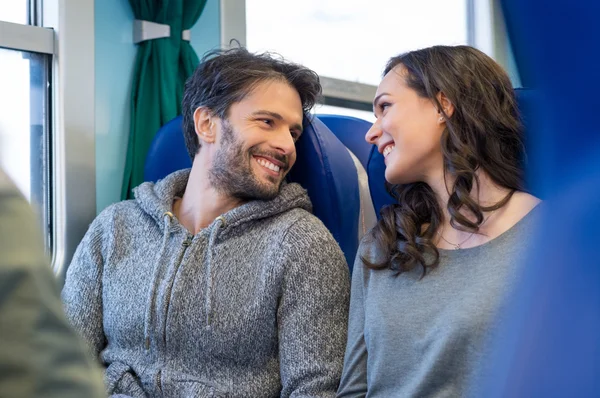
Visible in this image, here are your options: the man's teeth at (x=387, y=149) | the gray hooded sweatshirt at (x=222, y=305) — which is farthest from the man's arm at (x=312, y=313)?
the man's teeth at (x=387, y=149)

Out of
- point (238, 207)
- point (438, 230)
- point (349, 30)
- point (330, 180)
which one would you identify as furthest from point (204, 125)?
point (349, 30)

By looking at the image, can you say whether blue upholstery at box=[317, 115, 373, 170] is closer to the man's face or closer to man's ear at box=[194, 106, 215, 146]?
the man's face

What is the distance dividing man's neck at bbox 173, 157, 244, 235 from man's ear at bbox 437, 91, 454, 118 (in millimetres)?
596

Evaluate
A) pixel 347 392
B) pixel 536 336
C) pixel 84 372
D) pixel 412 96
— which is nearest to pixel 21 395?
pixel 84 372

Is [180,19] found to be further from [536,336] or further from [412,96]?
[536,336]

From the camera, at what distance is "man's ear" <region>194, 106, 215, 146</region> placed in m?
1.97

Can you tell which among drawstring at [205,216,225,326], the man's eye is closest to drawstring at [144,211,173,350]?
drawstring at [205,216,225,326]

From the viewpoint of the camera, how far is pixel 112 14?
87.0 inches

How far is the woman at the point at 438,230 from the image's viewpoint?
53.6 inches

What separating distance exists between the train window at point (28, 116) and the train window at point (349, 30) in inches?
33.8

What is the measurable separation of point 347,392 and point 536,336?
3.63ft

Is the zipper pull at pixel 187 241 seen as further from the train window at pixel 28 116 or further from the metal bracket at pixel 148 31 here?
the metal bracket at pixel 148 31

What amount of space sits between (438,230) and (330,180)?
335 mm

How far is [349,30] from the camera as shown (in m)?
3.29
